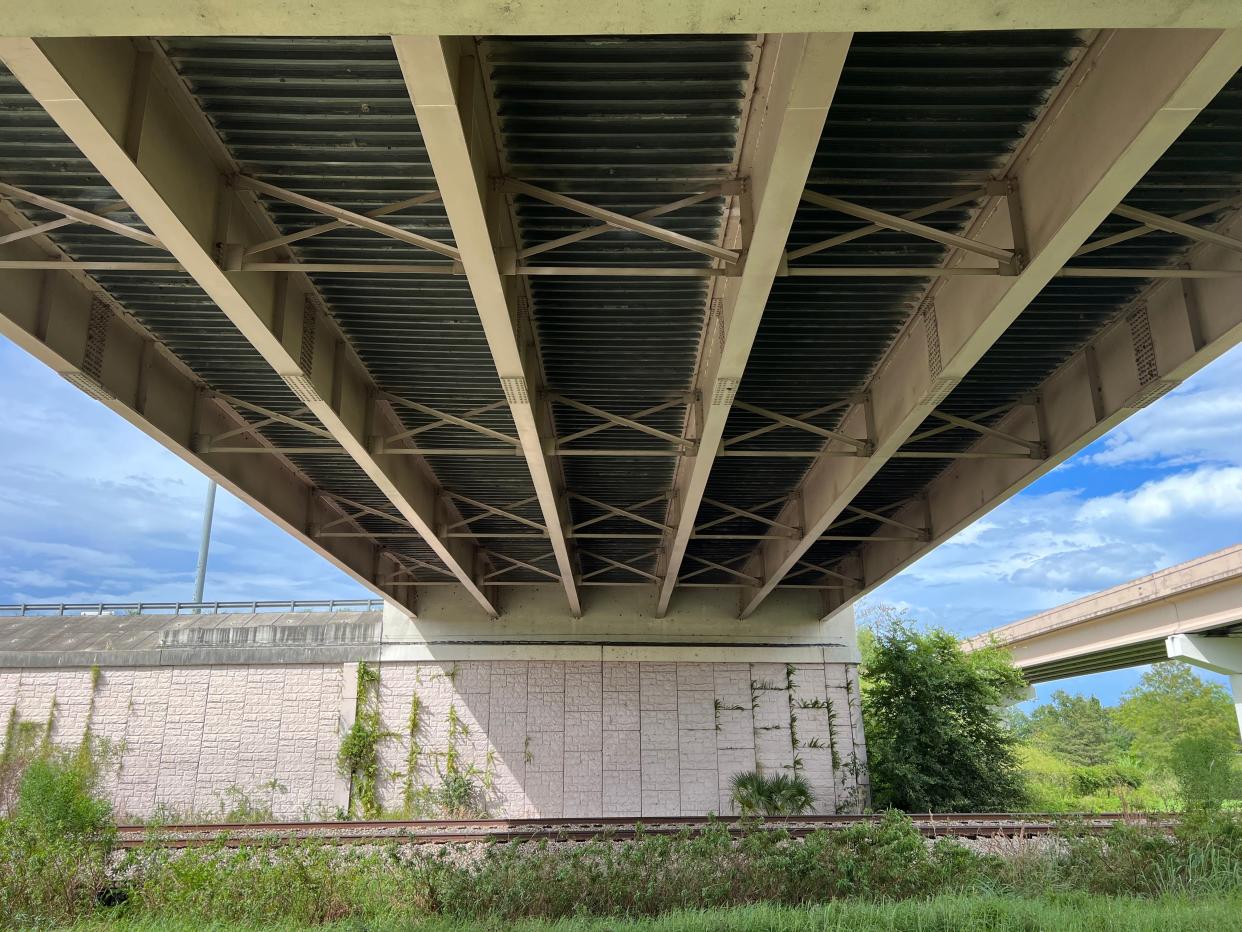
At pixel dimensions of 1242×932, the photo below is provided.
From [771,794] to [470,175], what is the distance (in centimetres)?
2179

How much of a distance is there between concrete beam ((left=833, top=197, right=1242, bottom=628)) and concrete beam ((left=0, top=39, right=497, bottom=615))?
968 cm

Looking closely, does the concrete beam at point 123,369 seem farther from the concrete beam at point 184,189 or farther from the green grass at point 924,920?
the green grass at point 924,920

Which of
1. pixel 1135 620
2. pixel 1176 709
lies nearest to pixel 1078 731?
pixel 1176 709

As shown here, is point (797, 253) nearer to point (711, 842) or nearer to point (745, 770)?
point (711, 842)

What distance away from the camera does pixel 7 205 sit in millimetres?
8930

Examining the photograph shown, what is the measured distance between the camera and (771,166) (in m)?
6.89

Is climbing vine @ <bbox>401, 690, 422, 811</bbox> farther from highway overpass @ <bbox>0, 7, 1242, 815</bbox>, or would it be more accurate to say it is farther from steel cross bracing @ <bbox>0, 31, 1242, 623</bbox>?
steel cross bracing @ <bbox>0, 31, 1242, 623</bbox>

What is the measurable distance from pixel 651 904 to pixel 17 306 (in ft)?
29.9

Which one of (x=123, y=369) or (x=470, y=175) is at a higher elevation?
(x=123, y=369)

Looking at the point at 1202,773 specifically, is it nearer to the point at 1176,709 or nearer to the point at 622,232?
the point at 622,232

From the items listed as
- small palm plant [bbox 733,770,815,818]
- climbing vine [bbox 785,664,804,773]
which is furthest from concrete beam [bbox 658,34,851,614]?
climbing vine [bbox 785,664,804,773]

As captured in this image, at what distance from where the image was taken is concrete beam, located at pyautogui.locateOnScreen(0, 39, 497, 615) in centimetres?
616

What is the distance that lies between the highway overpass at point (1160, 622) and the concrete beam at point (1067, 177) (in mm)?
19055

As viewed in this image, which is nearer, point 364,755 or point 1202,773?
point 1202,773
